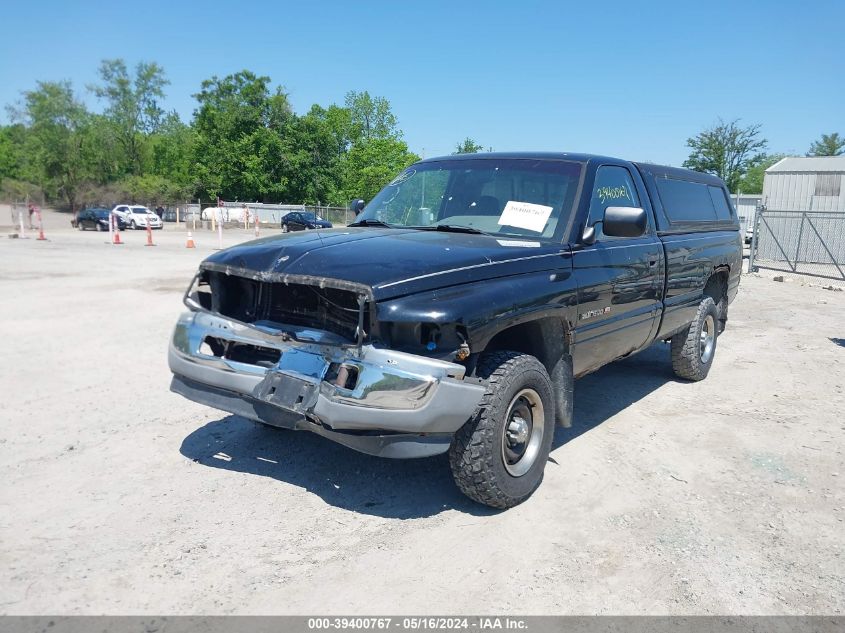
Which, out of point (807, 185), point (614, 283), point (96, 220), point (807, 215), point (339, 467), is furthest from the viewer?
point (96, 220)

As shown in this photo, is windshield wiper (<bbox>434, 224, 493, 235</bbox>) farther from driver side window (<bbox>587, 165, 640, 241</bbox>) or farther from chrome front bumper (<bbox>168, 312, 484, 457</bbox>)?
chrome front bumper (<bbox>168, 312, 484, 457</bbox>)

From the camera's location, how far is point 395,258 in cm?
327

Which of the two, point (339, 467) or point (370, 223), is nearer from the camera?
point (339, 467)

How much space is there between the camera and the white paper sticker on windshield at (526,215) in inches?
164

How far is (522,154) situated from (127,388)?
4039 millimetres

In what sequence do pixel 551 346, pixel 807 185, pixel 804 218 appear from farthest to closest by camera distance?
pixel 807 185 < pixel 804 218 < pixel 551 346

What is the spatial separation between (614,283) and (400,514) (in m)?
2.22

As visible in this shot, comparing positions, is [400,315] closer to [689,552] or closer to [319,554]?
[319,554]

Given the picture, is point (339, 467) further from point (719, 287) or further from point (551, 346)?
point (719, 287)

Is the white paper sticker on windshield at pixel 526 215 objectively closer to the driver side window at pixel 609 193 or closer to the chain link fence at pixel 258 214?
the driver side window at pixel 609 193

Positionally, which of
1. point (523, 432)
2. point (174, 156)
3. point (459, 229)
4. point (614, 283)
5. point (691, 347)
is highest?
point (174, 156)

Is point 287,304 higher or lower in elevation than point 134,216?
lower

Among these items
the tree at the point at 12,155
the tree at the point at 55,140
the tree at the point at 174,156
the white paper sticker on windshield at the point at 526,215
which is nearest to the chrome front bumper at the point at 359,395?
the white paper sticker on windshield at the point at 526,215

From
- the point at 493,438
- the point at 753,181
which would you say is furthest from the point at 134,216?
the point at 753,181
